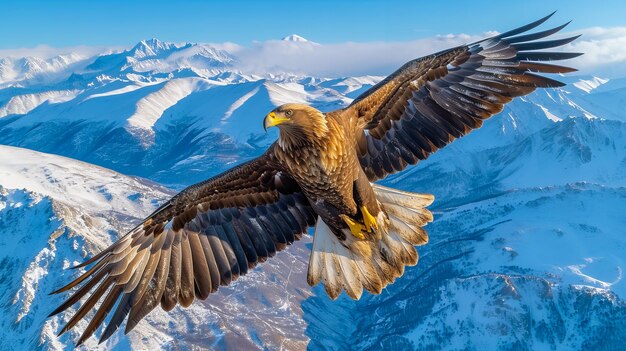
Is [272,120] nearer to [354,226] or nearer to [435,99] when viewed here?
[354,226]

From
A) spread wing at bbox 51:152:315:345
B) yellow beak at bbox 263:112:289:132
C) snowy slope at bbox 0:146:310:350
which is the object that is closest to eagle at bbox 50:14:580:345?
spread wing at bbox 51:152:315:345

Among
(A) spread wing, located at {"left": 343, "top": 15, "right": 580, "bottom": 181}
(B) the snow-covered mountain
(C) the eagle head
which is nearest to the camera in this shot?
(C) the eagle head

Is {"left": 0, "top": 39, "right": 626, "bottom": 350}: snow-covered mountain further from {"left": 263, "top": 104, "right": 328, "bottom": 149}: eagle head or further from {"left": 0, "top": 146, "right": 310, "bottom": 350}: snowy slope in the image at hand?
{"left": 263, "top": 104, "right": 328, "bottom": 149}: eagle head

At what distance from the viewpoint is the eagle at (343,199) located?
30.2 ft

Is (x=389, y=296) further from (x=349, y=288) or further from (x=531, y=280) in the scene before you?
(x=349, y=288)

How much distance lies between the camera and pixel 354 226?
9.84 meters

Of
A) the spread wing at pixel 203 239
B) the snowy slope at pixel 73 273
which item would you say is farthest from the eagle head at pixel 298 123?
the snowy slope at pixel 73 273

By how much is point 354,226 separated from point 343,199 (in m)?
0.71

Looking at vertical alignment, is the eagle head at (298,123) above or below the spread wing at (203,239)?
above

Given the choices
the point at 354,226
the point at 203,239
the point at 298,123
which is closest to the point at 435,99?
the point at 354,226

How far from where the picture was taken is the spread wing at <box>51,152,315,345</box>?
29.6 ft

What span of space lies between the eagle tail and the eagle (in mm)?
19

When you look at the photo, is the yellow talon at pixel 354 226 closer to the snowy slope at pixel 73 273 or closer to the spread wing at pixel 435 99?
the spread wing at pixel 435 99

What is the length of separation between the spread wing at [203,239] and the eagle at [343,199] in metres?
0.02
